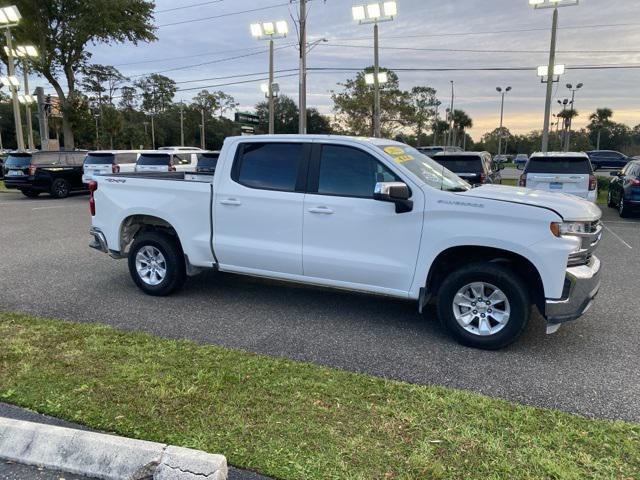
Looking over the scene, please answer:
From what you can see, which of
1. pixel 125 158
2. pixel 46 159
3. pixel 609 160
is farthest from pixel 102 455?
pixel 609 160

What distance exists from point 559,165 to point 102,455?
11.6 m

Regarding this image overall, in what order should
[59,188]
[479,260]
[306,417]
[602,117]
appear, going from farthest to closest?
[602,117], [59,188], [479,260], [306,417]

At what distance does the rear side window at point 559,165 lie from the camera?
11500mm

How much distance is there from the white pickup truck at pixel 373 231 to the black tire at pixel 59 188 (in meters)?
14.2

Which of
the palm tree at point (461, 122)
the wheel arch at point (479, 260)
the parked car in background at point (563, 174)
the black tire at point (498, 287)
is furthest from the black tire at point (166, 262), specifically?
the palm tree at point (461, 122)

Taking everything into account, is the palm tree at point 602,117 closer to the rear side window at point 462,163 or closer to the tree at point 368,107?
the tree at point 368,107

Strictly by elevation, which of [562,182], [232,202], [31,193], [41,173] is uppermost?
[232,202]

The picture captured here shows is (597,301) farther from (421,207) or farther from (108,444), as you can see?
(108,444)

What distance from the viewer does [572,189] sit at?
11.4 metres

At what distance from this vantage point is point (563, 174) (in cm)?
1157

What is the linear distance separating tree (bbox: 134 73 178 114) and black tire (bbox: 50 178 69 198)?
8738 centimetres

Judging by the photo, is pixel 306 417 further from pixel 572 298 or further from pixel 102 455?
pixel 572 298

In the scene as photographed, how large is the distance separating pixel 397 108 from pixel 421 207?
50.0 m

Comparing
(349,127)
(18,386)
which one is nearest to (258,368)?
(18,386)
